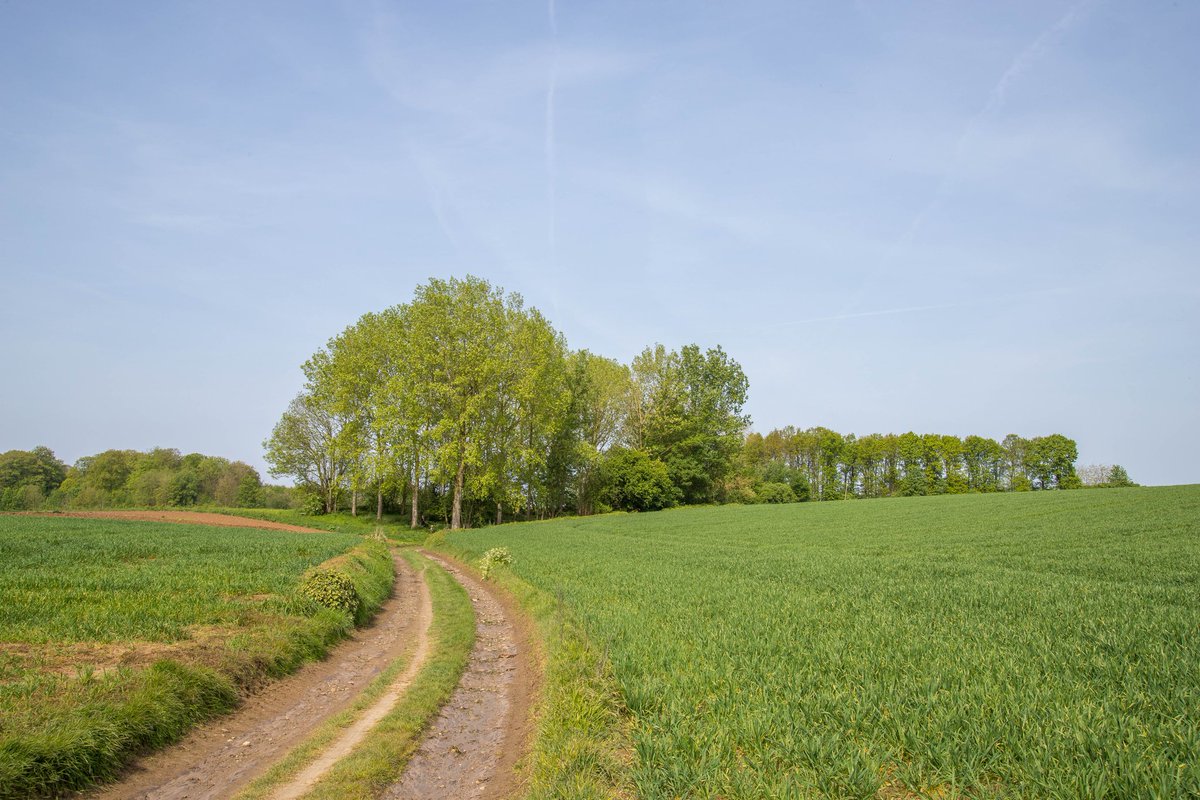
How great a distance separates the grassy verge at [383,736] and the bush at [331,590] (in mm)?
2447

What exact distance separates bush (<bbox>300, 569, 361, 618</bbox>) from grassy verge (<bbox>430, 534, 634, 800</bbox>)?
18.8 ft

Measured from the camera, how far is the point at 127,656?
26.9 feet

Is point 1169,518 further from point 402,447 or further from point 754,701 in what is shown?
point 402,447

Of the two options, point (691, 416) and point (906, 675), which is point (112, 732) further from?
point (691, 416)

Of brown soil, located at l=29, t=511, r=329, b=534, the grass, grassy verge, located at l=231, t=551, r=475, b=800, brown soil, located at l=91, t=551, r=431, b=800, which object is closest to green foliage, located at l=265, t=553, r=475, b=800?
grassy verge, located at l=231, t=551, r=475, b=800

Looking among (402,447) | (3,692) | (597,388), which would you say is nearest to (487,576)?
(3,692)

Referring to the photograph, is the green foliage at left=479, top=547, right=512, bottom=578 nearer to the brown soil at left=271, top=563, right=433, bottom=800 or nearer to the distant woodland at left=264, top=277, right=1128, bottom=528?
the brown soil at left=271, top=563, right=433, bottom=800

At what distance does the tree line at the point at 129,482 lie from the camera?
87.1m

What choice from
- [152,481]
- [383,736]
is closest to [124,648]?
[383,736]

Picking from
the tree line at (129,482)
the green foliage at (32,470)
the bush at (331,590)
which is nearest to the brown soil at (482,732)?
the bush at (331,590)

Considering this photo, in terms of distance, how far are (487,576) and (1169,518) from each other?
3657cm

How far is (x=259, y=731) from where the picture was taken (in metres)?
7.70

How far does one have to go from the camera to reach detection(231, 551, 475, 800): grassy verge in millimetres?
6062

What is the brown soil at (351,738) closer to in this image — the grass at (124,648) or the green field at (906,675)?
the grass at (124,648)
